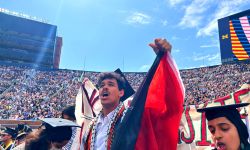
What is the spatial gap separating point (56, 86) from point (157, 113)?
3527 cm

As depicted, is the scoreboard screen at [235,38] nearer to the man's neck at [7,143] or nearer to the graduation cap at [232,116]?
the man's neck at [7,143]

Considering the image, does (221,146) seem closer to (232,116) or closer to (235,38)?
(232,116)

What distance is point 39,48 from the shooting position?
51844 mm

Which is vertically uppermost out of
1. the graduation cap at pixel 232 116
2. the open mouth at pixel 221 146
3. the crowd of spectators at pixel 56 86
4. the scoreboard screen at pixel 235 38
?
the scoreboard screen at pixel 235 38

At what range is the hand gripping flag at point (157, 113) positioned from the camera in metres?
2.42

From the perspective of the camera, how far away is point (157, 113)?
2506mm

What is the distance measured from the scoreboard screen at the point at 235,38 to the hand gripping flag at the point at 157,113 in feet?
120

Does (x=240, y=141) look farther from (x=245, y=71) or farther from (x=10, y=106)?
(x=245, y=71)

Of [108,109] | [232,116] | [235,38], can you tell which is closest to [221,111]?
[232,116]

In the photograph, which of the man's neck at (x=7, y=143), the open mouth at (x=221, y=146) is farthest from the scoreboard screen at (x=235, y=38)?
the open mouth at (x=221, y=146)

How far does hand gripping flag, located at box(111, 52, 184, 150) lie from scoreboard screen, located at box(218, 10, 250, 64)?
120 ft

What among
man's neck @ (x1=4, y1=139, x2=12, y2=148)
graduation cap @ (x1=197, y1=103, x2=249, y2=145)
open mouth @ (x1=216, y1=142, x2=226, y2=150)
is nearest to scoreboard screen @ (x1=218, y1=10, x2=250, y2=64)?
man's neck @ (x1=4, y1=139, x2=12, y2=148)

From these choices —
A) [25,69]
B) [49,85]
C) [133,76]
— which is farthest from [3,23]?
[133,76]

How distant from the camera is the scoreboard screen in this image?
3653cm
